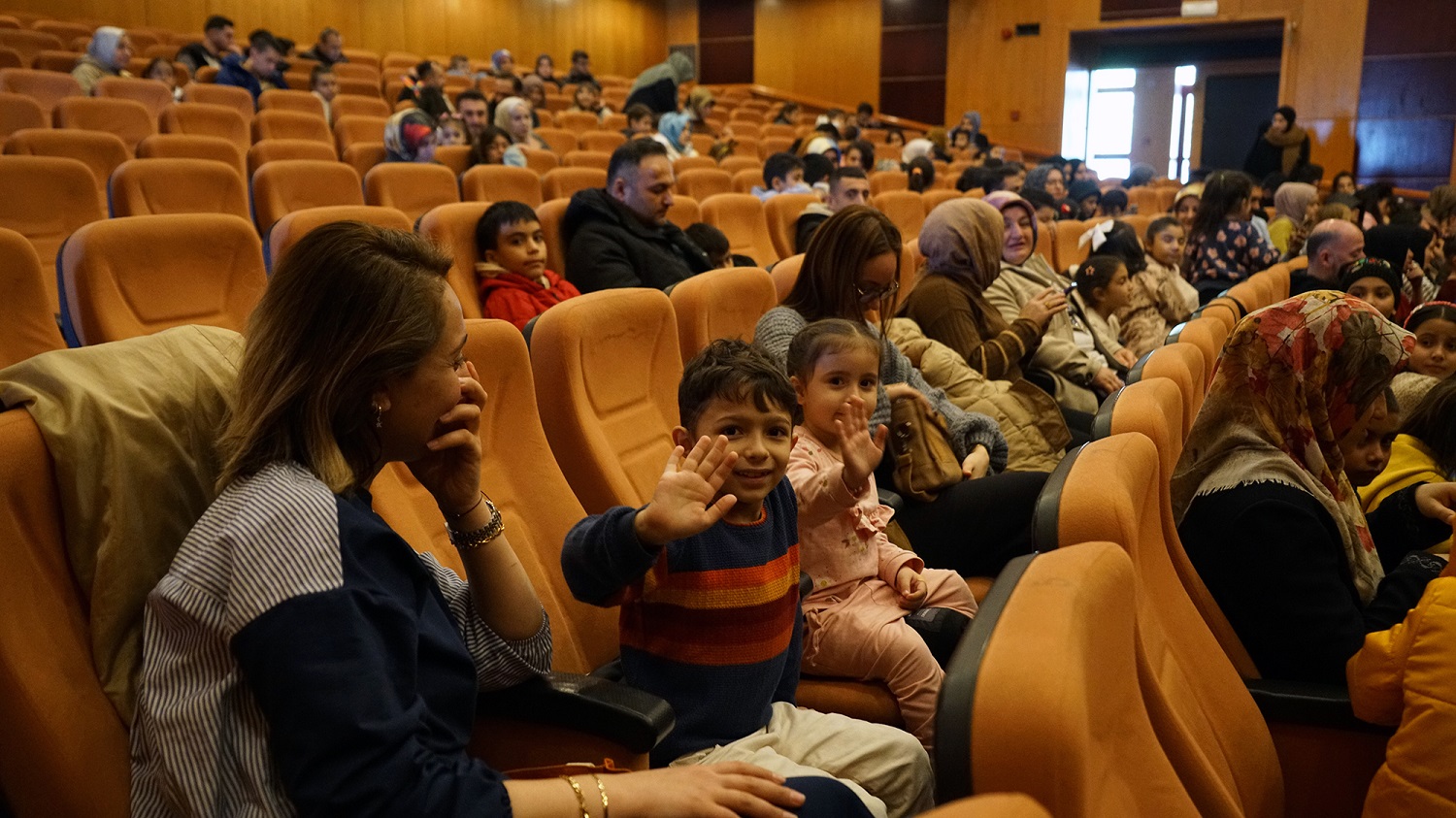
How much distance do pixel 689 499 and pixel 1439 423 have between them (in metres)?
1.48

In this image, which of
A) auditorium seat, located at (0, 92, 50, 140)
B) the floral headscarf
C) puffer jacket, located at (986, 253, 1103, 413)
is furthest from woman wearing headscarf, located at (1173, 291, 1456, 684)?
auditorium seat, located at (0, 92, 50, 140)

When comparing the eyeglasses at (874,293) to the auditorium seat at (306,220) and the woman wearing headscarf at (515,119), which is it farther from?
the woman wearing headscarf at (515,119)

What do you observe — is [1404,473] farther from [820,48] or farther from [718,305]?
[820,48]

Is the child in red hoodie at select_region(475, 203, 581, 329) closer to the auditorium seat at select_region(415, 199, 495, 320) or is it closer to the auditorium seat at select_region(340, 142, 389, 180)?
the auditorium seat at select_region(415, 199, 495, 320)

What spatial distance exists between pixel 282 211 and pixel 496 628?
9.64 feet

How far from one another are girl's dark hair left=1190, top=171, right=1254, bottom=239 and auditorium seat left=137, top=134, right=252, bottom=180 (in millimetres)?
3849

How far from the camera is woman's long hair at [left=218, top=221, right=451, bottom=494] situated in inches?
35.2

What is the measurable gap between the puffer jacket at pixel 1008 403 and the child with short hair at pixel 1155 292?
1158mm

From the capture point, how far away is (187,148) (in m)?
4.10

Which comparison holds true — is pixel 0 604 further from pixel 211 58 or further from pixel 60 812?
pixel 211 58

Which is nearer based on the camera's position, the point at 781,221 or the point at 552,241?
the point at 552,241

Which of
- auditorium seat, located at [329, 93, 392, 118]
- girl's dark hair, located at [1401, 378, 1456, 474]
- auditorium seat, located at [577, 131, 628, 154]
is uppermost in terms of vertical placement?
auditorium seat, located at [329, 93, 392, 118]

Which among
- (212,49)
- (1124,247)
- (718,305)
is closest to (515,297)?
(718,305)

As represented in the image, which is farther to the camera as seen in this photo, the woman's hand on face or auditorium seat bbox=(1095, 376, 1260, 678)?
auditorium seat bbox=(1095, 376, 1260, 678)
